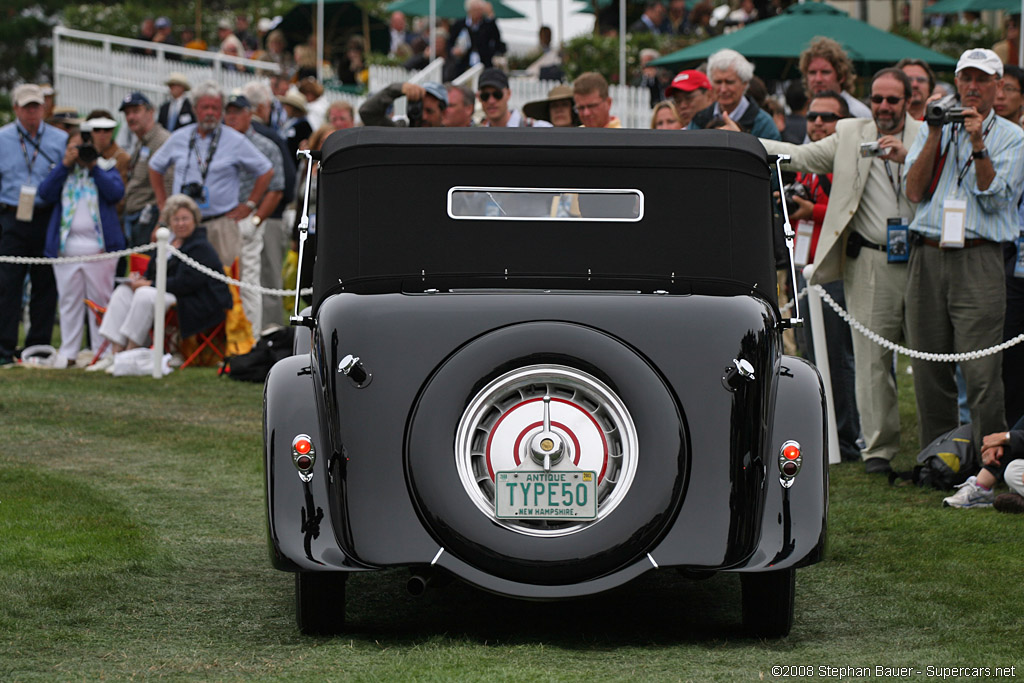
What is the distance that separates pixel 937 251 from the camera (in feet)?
27.6

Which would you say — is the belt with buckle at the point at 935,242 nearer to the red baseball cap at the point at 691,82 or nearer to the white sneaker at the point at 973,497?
the white sneaker at the point at 973,497

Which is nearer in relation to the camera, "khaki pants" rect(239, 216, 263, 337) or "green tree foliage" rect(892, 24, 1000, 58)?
"khaki pants" rect(239, 216, 263, 337)

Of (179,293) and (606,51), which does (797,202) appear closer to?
(179,293)

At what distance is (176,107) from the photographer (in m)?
16.9

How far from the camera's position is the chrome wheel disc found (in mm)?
5012

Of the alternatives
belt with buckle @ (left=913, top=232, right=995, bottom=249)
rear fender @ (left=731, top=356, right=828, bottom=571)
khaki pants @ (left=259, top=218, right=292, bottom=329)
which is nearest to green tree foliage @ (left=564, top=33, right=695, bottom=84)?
khaki pants @ (left=259, top=218, right=292, bottom=329)

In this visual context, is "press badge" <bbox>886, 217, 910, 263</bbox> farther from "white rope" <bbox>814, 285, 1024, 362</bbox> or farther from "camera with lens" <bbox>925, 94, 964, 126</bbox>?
"camera with lens" <bbox>925, 94, 964, 126</bbox>

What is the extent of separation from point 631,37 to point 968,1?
5092 mm

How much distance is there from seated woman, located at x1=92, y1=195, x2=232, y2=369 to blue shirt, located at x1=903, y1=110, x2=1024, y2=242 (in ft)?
23.7

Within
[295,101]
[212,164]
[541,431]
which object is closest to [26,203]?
[212,164]

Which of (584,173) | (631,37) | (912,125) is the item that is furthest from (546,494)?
(631,37)

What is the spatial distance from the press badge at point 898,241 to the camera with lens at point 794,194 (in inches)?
21.3

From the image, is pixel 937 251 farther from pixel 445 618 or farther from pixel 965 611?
pixel 445 618

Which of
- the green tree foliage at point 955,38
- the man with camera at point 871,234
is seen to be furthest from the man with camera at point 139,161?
the green tree foliage at point 955,38
